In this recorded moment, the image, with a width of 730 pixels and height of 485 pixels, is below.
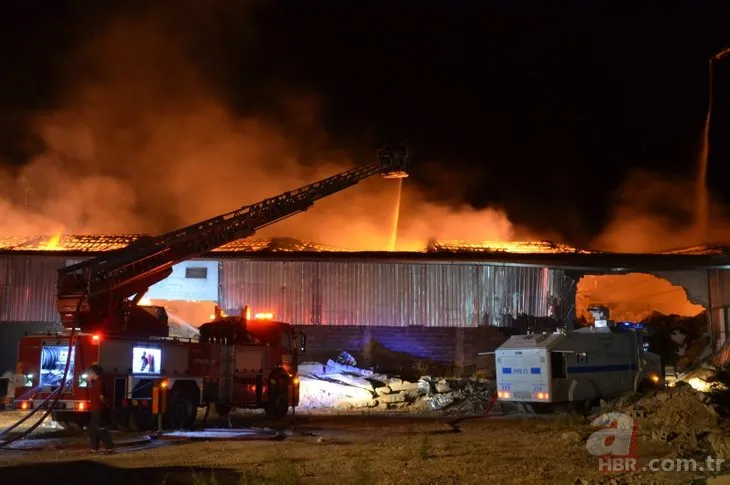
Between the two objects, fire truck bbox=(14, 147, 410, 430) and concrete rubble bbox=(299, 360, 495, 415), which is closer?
fire truck bbox=(14, 147, 410, 430)

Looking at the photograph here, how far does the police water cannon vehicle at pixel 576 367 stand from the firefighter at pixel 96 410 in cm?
870

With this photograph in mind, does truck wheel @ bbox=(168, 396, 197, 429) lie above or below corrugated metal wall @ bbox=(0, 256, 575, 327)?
below

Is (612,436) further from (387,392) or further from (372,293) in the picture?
(372,293)

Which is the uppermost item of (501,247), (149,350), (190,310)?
(501,247)

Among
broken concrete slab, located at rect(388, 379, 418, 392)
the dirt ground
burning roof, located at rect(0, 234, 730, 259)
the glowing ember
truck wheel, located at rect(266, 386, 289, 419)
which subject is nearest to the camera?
the dirt ground

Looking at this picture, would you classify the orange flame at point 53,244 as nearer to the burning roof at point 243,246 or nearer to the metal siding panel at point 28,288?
the burning roof at point 243,246

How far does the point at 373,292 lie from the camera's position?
22.8 m

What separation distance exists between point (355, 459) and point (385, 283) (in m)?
13.3

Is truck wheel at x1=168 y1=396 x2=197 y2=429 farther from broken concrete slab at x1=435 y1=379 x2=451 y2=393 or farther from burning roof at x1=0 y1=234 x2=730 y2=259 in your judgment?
burning roof at x1=0 y1=234 x2=730 y2=259

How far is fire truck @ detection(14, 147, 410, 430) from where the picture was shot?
485 inches

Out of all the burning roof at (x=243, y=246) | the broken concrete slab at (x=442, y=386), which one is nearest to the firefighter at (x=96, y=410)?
the broken concrete slab at (x=442, y=386)

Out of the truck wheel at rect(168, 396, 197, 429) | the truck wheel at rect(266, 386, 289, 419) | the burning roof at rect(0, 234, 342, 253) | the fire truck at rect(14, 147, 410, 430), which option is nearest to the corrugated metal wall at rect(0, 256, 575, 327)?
the burning roof at rect(0, 234, 342, 253)

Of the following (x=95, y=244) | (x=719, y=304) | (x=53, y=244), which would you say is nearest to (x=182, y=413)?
(x=95, y=244)

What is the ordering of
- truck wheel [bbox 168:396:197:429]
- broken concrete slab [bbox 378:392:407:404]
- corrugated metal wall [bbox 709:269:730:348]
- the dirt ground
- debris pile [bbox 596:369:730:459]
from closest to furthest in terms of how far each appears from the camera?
the dirt ground < debris pile [bbox 596:369:730:459] < truck wheel [bbox 168:396:197:429] < broken concrete slab [bbox 378:392:407:404] < corrugated metal wall [bbox 709:269:730:348]
